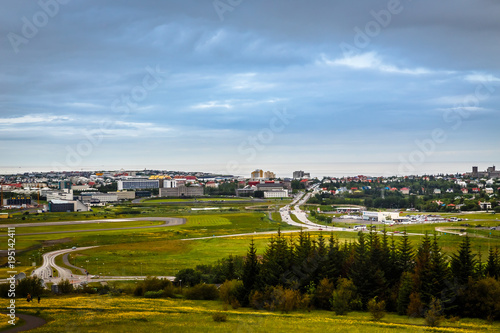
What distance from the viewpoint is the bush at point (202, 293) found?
30328mm

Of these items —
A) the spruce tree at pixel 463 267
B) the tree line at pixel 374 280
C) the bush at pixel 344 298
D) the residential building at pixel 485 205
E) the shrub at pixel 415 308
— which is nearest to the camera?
the shrub at pixel 415 308

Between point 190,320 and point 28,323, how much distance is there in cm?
778

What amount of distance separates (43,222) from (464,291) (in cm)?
6821

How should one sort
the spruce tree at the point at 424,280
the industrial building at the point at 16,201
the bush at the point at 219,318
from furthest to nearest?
the industrial building at the point at 16,201 → the spruce tree at the point at 424,280 → the bush at the point at 219,318

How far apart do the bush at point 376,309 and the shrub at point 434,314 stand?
2254mm

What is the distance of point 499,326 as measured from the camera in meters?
22.1

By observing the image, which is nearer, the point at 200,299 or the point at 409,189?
the point at 200,299

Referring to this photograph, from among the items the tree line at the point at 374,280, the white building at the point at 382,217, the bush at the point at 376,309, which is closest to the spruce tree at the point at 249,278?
the tree line at the point at 374,280

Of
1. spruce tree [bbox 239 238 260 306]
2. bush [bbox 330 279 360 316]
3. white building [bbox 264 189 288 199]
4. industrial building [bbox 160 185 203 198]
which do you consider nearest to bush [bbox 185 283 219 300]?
spruce tree [bbox 239 238 260 306]

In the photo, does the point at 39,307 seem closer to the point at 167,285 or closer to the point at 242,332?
the point at 167,285

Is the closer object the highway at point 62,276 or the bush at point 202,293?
the bush at point 202,293

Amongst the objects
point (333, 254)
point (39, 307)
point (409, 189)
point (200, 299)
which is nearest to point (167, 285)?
point (200, 299)

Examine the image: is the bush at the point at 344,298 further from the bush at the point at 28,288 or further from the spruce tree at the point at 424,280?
the bush at the point at 28,288

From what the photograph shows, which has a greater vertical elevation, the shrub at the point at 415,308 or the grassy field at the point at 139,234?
the shrub at the point at 415,308
